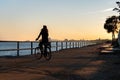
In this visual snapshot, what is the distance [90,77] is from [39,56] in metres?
14.0

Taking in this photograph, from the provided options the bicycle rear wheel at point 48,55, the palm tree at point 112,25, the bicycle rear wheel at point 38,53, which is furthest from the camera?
the palm tree at point 112,25

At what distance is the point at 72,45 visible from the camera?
2336 inches

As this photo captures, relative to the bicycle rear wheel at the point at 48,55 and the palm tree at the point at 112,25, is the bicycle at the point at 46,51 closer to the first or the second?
the bicycle rear wheel at the point at 48,55

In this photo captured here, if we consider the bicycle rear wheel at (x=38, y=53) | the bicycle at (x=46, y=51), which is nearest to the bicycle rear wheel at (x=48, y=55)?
the bicycle at (x=46, y=51)

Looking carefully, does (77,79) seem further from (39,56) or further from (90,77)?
(39,56)

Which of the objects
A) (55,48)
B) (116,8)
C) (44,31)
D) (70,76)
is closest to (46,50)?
(44,31)

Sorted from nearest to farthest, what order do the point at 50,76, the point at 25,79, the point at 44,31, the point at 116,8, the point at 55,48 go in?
1. the point at 25,79
2. the point at 50,76
3. the point at 44,31
4. the point at 55,48
5. the point at 116,8

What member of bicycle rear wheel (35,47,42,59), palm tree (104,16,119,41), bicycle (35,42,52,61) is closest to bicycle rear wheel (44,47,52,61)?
bicycle (35,42,52,61)

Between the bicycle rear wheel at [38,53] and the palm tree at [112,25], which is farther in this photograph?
the palm tree at [112,25]

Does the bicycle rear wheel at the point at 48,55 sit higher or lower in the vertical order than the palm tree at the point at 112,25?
lower

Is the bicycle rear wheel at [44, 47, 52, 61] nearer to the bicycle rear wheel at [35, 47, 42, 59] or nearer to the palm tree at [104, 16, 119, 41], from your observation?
the bicycle rear wheel at [35, 47, 42, 59]

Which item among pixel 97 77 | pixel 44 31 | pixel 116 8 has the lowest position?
pixel 97 77

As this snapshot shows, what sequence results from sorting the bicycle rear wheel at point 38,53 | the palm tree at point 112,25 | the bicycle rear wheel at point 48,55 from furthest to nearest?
1. the palm tree at point 112,25
2. the bicycle rear wheel at point 38,53
3. the bicycle rear wheel at point 48,55

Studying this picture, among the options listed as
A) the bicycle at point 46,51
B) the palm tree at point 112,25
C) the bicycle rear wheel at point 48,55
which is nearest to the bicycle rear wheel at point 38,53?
the bicycle at point 46,51
